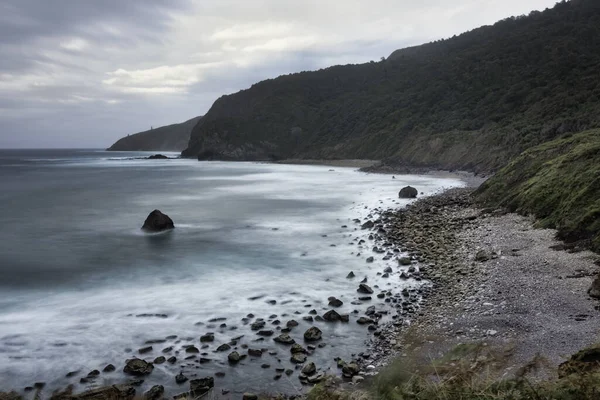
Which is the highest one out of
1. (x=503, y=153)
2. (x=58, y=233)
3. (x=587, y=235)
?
(x=503, y=153)

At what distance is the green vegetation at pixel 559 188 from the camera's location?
15.2 metres

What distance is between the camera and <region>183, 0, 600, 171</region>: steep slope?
5750 centimetres

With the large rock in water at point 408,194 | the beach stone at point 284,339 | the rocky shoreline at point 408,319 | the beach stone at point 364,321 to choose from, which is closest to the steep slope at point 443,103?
the large rock in water at point 408,194

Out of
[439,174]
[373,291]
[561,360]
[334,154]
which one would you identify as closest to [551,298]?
→ [561,360]

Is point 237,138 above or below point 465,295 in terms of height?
above

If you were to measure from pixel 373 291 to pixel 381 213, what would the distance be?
15318 mm

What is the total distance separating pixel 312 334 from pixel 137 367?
13.2ft

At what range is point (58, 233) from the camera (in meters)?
27.2

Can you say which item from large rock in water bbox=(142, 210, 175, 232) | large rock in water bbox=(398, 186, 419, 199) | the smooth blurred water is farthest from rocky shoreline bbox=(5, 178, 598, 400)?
large rock in water bbox=(398, 186, 419, 199)

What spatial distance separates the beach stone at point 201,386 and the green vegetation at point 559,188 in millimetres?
12171

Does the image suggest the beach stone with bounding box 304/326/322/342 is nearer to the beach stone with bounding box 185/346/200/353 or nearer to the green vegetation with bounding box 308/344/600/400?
the beach stone with bounding box 185/346/200/353

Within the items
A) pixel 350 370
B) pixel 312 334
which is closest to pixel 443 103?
pixel 312 334

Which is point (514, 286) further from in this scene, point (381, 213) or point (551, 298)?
point (381, 213)

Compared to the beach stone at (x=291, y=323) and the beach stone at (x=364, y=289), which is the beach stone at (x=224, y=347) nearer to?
the beach stone at (x=291, y=323)
